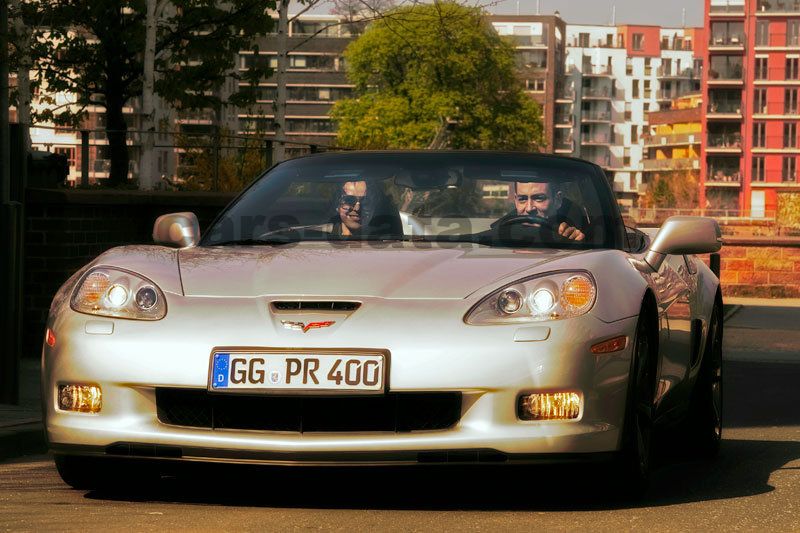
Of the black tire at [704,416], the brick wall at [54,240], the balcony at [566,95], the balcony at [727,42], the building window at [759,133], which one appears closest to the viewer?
the black tire at [704,416]

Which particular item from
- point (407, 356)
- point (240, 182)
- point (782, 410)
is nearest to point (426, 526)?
point (407, 356)

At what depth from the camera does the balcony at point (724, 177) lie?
142m

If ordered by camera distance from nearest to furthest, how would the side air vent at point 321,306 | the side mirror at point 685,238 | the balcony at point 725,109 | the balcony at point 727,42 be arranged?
1. the side air vent at point 321,306
2. the side mirror at point 685,238
3. the balcony at point 725,109
4. the balcony at point 727,42

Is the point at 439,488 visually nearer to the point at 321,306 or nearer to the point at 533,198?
the point at 321,306

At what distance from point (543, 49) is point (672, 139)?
2182 cm

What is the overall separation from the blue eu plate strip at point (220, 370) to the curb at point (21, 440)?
2.20m

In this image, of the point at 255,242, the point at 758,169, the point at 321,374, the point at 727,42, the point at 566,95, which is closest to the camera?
the point at 321,374

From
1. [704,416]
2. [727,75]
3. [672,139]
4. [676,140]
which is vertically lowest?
[704,416]

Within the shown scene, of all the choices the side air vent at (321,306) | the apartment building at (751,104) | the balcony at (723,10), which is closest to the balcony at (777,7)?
the apartment building at (751,104)

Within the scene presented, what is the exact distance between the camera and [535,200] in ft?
22.7

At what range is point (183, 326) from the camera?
5.64 metres

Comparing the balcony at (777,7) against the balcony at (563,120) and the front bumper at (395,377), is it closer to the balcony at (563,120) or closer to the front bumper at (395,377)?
the balcony at (563,120)

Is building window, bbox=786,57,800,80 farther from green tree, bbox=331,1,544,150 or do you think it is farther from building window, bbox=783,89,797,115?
green tree, bbox=331,1,544,150

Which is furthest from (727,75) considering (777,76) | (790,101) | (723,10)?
(790,101)
